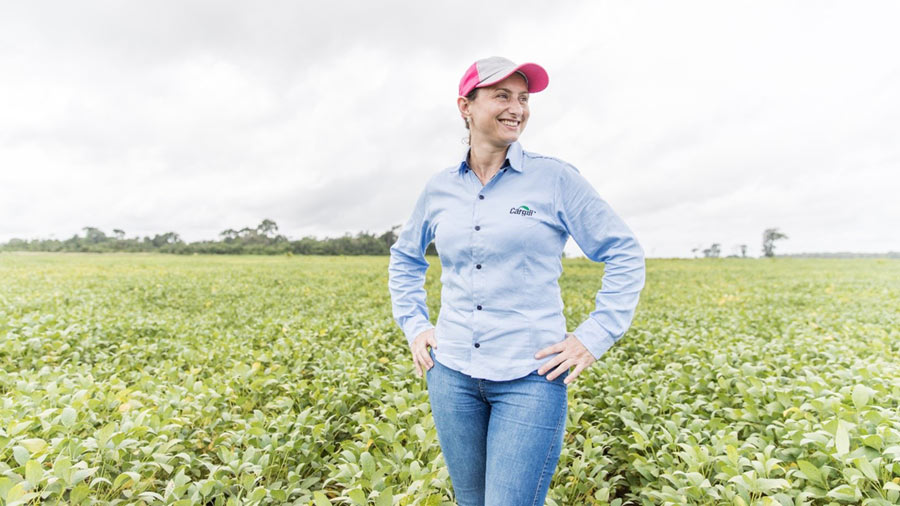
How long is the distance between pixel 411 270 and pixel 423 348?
0.44 meters

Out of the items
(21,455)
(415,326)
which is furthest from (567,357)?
(21,455)

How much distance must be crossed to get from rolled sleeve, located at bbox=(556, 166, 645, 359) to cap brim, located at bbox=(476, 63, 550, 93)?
13.9 inches

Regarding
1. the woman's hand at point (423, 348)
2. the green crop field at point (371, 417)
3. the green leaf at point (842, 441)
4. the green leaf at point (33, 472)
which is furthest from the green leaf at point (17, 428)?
the green leaf at point (842, 441)

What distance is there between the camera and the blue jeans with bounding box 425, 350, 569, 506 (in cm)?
182

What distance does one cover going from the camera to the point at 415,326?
2.31 meters

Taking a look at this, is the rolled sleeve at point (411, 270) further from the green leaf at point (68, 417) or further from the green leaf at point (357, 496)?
the green leaf at point (68, 417)

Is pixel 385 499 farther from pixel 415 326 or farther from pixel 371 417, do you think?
pixel 371 417

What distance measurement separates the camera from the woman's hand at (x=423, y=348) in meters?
2.14

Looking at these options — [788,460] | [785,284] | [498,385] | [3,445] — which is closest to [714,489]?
[788,460]

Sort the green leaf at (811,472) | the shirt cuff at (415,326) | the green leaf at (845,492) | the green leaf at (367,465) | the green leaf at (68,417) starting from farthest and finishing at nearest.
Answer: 1. the green leaf at (68,417)
2. the green leaf at (367,465)
3. the green leaf at (811,472)
4. the green leaf at (845,492)
5. the shirt cuff at (415,326)

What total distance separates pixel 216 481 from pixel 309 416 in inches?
40.8

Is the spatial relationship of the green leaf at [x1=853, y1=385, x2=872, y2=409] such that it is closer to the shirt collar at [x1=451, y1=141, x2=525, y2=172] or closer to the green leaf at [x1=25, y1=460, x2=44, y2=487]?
the shirt collar at [x1=451, y1=141, x2=525, y2=172]

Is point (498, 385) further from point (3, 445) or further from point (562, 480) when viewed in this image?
point (3, 445)

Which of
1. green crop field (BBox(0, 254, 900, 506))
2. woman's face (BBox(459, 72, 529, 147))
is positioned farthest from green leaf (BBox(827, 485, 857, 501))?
woman's face (BBox(459, 72, 529, 147))
